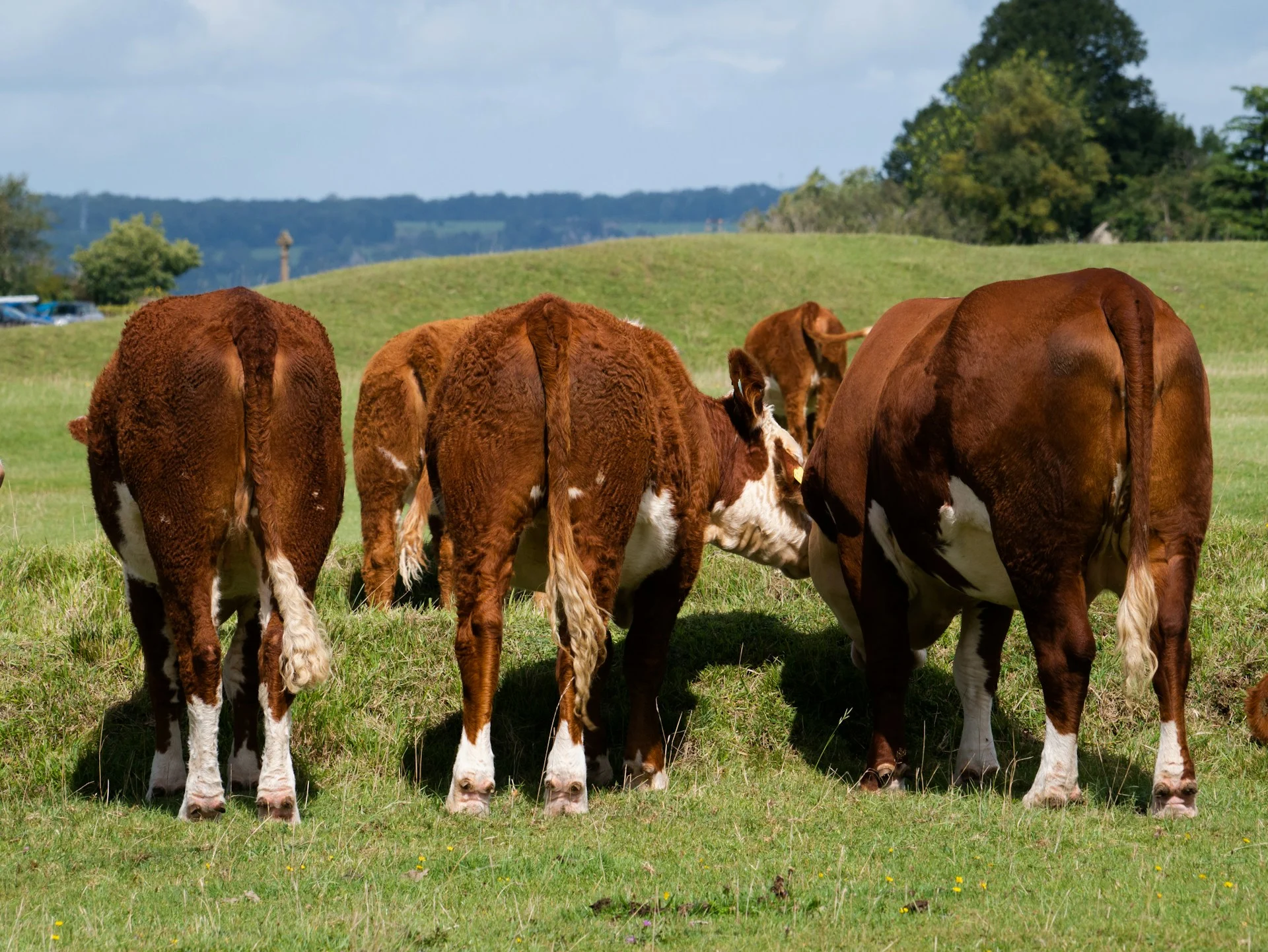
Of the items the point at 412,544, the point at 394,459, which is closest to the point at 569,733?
the point at 412,544

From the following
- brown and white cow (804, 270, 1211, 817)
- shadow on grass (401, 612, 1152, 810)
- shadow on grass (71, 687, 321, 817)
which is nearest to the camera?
brown and white cow (804, 270, 1211, 817)

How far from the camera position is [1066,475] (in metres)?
5.78

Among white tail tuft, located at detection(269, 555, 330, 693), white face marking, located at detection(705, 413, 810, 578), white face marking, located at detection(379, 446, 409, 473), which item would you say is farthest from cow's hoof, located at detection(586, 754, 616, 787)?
white face marking, located at detection(379, 446, 409, 473)

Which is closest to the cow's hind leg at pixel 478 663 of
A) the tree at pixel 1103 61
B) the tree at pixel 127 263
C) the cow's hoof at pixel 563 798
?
the cow's hoof at pixel 563 798

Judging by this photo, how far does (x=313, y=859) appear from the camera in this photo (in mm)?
5355

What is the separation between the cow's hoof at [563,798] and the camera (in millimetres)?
6086

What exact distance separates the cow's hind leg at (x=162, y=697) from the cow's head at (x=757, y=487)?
3.07m

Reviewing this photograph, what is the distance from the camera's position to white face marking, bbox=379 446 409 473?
33.0 ft

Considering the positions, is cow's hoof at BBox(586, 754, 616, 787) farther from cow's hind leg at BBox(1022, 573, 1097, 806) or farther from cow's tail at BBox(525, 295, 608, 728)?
cow's hind leg at BBox(1022, 573, 1097, 806)

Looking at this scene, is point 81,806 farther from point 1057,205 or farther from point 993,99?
point 993,99

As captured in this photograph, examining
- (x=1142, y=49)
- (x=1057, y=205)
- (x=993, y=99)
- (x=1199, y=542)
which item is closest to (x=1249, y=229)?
(x=1057, y=205)

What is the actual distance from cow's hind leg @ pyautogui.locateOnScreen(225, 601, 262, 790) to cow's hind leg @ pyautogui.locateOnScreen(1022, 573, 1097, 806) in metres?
3.70

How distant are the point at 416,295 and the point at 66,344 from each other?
9.90 meters

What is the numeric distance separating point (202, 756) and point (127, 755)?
1.90 meters
